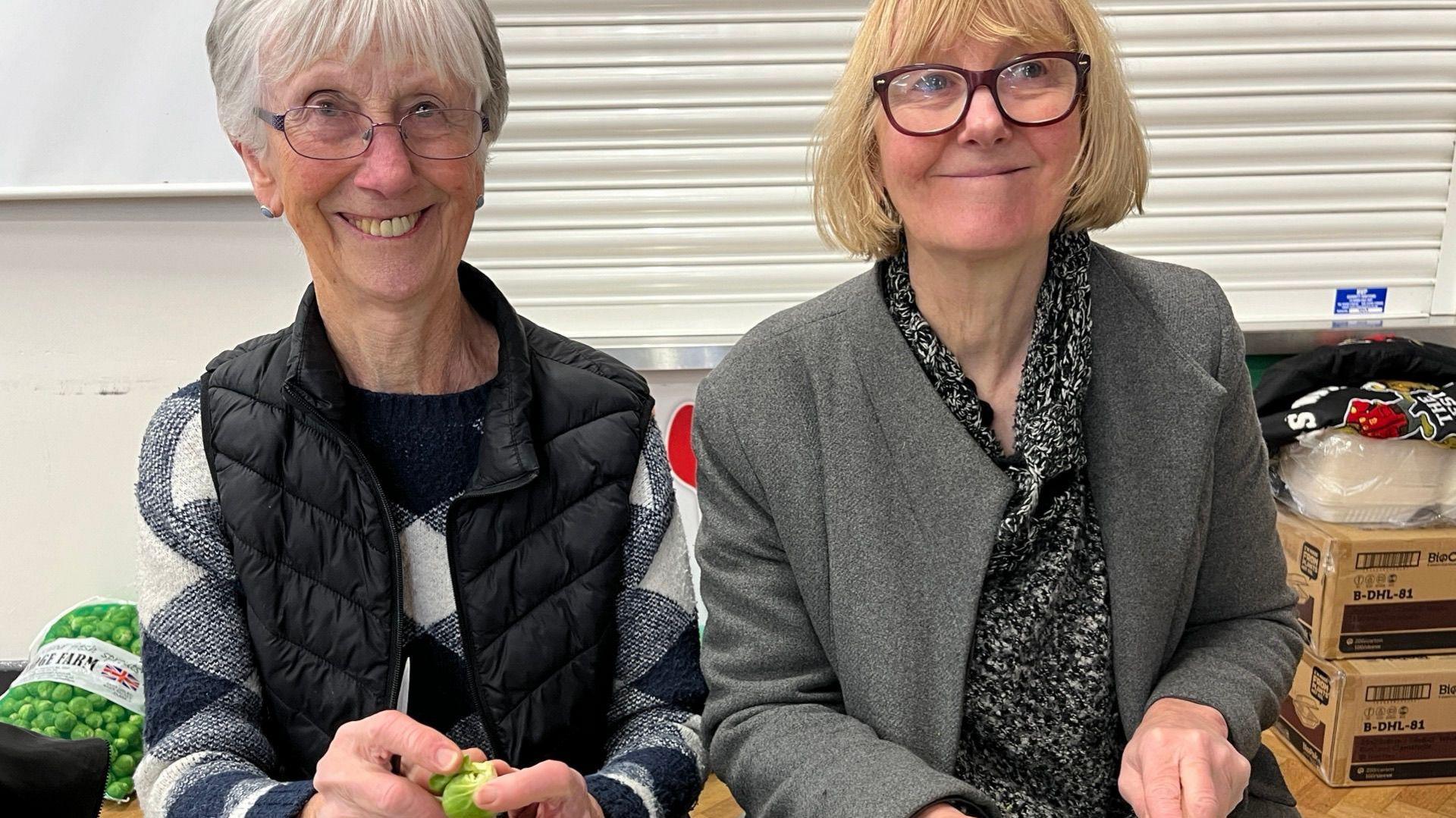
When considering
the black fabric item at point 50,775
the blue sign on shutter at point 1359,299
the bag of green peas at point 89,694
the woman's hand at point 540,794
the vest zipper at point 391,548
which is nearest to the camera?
the black fabric item at point 50,775

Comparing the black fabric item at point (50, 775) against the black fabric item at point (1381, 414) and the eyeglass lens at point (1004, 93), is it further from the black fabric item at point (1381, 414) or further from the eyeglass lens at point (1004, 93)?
the black fabric item at point (1381, 414)

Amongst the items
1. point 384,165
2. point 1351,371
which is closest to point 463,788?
point 384,165

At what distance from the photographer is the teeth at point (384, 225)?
134cm

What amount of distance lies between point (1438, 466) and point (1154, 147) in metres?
1.07

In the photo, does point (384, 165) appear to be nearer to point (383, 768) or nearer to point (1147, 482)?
point (383, 768)

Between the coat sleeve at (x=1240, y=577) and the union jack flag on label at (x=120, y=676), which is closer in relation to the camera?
the coat sleeve at (x=1240, y=577)

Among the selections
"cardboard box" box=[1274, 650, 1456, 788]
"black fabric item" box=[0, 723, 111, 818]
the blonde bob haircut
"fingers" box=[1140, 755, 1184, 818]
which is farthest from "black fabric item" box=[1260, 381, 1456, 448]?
"black fabric item" box=[0, 723, 111, 818]

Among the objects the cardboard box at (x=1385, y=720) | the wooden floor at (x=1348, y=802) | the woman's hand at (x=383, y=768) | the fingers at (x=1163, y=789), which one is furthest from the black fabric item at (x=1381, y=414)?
the woman's hand at (x=383, y=768)

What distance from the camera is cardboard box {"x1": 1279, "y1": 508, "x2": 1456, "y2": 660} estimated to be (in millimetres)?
2717

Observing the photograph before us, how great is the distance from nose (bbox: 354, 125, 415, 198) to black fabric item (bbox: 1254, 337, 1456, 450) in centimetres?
227

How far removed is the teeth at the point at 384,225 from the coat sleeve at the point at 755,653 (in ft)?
1.32

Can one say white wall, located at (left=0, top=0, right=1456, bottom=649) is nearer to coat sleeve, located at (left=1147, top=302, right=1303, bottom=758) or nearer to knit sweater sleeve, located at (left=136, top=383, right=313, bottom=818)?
knit sweater sleeve, located at (left=136, top=383, right=313, bottom=818)

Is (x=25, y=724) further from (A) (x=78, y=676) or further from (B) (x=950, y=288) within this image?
(B) (x=950, y=288)

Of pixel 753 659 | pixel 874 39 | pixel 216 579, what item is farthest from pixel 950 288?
pixel 216 579
